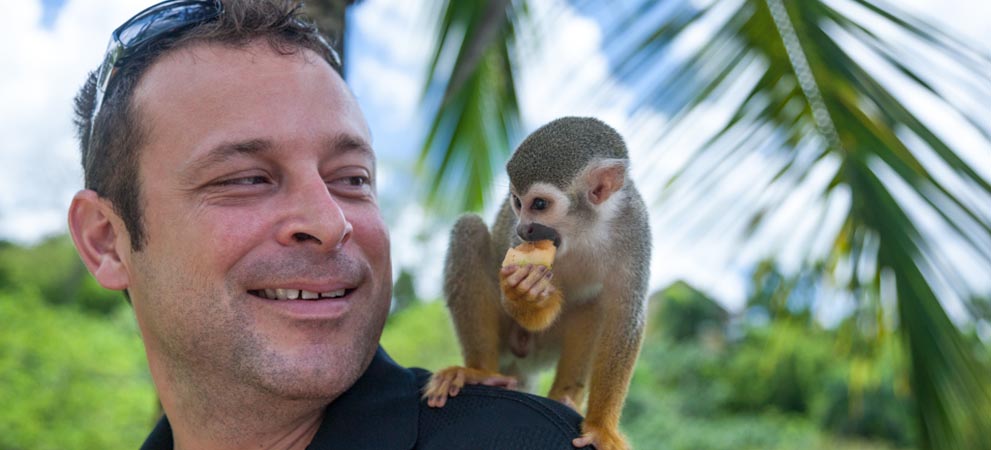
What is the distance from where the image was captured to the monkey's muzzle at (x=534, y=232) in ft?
5.54

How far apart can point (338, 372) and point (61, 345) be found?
863cm

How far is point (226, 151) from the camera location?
143 centimetres

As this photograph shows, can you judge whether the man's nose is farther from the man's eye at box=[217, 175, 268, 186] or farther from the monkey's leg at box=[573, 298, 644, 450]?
the monkey's leg at box=[573, 298, 644, 450]

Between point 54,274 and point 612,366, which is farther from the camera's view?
point 54,274

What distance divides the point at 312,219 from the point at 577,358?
74 cm

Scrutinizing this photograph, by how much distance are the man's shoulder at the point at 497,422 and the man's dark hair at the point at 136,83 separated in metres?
0.65

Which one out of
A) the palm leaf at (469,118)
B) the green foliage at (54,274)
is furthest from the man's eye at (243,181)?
the green foliage at (54,274)

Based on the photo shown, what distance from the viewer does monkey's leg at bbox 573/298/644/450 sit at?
1.57 meters

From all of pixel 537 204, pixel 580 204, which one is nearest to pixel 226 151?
pixel 537 204

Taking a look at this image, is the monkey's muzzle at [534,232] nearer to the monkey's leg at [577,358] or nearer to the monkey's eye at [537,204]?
the monkey's eye at [537,204]

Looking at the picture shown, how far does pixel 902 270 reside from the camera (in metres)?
2.58

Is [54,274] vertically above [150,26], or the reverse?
[150,26]

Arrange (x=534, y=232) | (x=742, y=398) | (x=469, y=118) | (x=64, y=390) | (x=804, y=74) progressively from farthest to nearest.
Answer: (x=742, y=398) → (x=64, y=390) → (x=469, y=118) → (x=804, y=74) → (x=534, y=232)

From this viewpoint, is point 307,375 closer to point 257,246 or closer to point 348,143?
point 257,246
